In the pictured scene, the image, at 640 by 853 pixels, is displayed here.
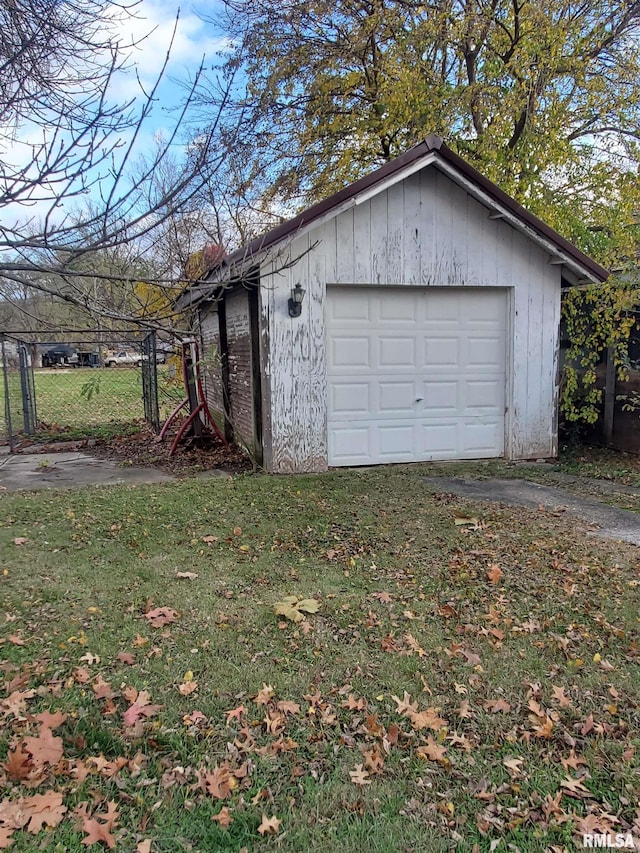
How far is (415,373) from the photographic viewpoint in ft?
28.1

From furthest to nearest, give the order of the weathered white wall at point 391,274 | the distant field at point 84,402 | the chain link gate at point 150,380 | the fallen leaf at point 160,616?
the distant field at point 84,402, the chain link gate at point 150,380, the weathered white wall at point 391,274, the fallen leaf at point 160,616

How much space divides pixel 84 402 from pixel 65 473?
757 centimetres

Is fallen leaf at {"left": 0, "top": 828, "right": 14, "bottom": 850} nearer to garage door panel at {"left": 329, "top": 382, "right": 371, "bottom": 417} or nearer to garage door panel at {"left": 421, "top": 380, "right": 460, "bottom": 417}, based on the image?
garage door panel at {"left": 329, "top": 382, "right": 371, "bottom": 417}

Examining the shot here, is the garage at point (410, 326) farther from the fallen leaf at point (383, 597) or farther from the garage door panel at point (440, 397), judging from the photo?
the fallen leaf at point (383, 597)

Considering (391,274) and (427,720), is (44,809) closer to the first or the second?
(427,720)

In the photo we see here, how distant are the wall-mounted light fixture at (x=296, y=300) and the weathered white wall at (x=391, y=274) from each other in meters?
0.07

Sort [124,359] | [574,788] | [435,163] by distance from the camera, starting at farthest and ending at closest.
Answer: [124,359]
[435,163]
[574,788]

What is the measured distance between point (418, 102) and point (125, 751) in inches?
453

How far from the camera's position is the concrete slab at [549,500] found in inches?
221

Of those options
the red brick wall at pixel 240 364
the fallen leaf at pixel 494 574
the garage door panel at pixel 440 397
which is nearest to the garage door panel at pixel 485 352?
the garage door panel at pixel 440 397

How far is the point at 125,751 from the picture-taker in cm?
259

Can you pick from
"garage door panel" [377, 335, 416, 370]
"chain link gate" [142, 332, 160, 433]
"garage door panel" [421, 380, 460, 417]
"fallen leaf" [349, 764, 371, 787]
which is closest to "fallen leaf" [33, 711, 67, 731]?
"fallen leaf" [349, 764, 371, 787]

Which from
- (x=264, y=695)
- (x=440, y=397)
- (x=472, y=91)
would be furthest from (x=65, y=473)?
(x=472, y=91)

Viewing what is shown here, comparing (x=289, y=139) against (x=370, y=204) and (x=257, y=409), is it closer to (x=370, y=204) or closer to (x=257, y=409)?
(x=370, y=204)
